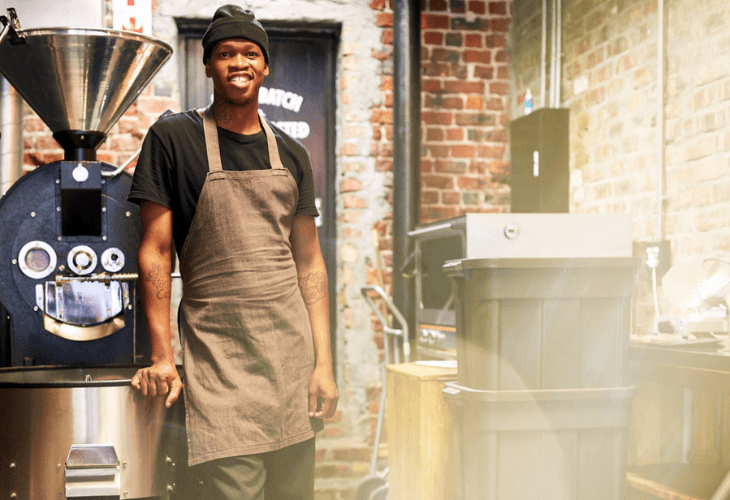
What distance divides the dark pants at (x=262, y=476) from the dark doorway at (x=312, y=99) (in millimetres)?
1914

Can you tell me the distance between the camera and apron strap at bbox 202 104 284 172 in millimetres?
1797

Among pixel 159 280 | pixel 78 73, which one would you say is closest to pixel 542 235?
pixel 159 280

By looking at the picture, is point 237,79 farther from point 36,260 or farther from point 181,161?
point 36,260

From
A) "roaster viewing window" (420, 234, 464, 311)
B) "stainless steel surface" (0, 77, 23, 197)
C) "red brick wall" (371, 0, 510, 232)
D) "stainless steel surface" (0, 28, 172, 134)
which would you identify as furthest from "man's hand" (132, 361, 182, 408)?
"red brick wall" (371, 0, 510, 232)

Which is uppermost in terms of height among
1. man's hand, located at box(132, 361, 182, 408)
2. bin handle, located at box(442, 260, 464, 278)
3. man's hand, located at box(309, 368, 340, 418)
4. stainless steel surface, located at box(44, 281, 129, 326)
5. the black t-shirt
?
the black t-shirt

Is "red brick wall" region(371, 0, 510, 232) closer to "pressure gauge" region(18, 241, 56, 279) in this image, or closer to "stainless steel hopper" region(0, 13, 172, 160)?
"stainless steel hopper" region(0, 13, 172, 160)

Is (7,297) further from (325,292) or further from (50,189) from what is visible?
(325,292)

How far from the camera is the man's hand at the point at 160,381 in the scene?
5.66 ft

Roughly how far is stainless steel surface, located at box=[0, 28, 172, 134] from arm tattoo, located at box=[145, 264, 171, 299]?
858 mm

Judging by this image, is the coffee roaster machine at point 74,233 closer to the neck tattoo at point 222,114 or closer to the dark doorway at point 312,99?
the neck tattoo at point 222,114

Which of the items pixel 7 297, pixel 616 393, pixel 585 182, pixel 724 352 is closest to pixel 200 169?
pixel 7 297

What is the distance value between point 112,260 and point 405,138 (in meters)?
1.68

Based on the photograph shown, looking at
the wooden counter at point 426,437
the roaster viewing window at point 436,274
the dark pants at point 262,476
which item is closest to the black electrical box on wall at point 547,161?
the roaster viewing window at point 436,274

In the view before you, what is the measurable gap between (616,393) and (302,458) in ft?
2.68
